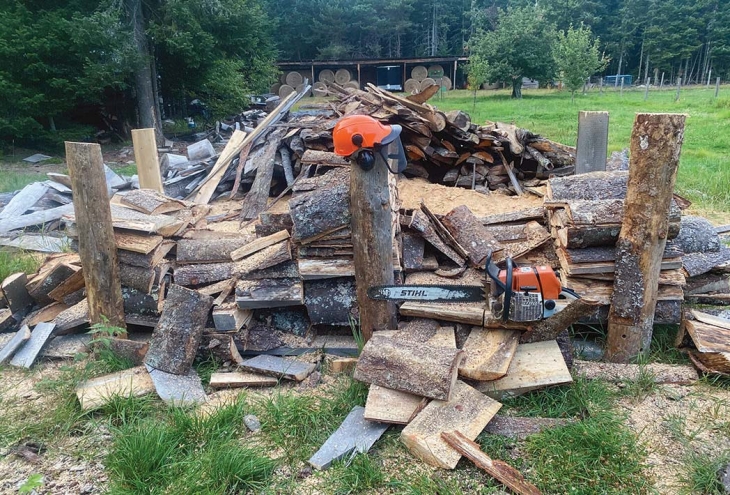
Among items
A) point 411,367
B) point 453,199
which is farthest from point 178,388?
point 453,199

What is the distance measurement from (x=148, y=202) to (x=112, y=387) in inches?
85.8

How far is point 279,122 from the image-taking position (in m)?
9.57

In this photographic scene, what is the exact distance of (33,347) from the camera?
3.91 meters

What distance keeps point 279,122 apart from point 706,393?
8218 mm

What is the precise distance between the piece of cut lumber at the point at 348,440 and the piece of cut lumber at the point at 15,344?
277 centimetres

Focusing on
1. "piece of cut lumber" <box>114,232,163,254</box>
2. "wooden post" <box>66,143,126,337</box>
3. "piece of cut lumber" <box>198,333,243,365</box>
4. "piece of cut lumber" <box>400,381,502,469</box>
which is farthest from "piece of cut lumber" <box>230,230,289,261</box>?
"piece of cut lumber" <box>400,381,502,469</box>

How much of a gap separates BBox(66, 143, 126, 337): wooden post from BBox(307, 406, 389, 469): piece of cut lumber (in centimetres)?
214

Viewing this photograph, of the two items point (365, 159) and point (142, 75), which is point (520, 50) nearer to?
point (142, 75)

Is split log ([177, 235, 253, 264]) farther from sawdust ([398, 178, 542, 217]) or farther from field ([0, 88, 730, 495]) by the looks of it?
sawdust ([398, 178, 542, 217])

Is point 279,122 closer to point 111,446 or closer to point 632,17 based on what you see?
point 111,446

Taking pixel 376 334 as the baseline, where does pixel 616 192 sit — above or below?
above

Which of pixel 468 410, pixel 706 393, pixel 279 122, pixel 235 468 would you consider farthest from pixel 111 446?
pixel 279 122

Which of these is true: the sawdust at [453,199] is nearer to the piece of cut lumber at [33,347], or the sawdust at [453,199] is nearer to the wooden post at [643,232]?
the wooden post at [643,232]

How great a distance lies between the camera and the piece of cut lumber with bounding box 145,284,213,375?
3475mm
